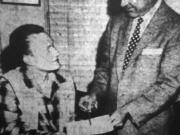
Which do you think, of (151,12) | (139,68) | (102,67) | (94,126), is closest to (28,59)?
(102,67)

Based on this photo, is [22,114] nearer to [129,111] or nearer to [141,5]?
[129,111]

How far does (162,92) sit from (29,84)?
851 millimetres

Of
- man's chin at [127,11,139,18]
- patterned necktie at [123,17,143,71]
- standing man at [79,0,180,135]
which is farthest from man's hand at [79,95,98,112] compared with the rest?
man's chin at [127,11,139,18]

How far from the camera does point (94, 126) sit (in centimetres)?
150

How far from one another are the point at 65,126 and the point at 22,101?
334 millimetres

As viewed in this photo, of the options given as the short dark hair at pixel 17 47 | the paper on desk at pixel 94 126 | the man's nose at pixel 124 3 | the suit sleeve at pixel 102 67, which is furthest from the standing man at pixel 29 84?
the man's nose at pixel 124 3

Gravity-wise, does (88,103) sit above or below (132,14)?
below

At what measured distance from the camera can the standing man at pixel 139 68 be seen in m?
1.33

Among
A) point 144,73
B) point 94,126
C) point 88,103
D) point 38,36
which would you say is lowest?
point 94,126

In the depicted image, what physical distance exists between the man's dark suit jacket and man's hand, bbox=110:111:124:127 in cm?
3

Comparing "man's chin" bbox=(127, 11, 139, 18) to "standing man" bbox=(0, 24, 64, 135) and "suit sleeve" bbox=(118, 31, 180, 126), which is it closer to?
"suit sleeve" bbox=(118, 31, 180, 126)

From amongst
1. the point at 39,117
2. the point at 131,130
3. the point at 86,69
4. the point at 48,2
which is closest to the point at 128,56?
the point at 86,69

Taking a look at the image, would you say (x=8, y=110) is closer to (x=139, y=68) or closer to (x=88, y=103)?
(x=88, y=103)

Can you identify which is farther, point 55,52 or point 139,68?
point 55,52
